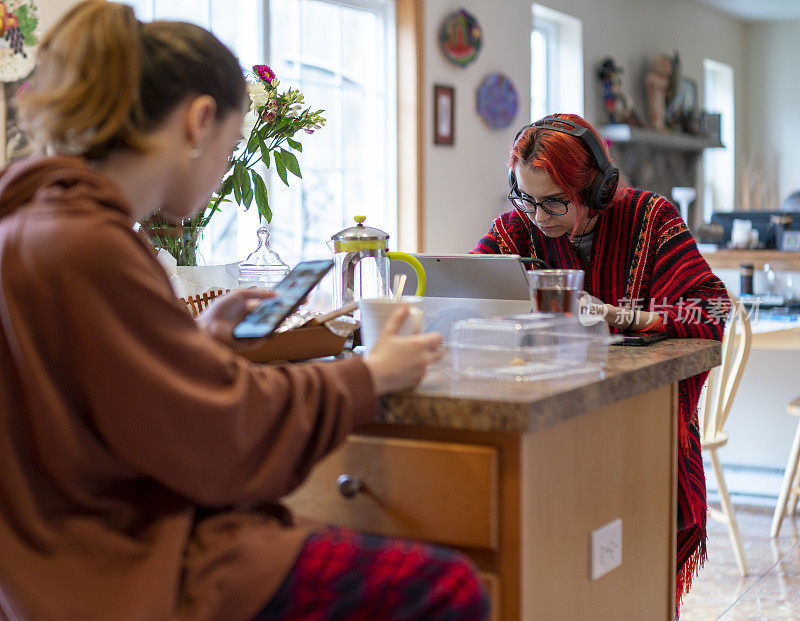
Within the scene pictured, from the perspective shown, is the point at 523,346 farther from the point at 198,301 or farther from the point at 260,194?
the point at 260,194

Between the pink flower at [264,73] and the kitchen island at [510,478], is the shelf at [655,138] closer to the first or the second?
the pink flower at [264,73]

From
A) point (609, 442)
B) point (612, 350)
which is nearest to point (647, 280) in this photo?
point (612, 350)

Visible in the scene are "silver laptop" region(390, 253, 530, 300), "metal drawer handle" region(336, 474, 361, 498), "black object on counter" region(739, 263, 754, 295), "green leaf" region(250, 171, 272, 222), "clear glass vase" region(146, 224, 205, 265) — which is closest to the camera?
"metal drawer handle" region(336, 474, 361, 498)

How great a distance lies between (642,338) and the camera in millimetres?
1751

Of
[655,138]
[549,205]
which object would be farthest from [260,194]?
[655,138]

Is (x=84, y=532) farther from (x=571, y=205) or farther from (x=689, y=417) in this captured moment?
(x=571, y=205)

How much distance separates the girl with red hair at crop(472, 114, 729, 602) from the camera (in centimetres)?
188

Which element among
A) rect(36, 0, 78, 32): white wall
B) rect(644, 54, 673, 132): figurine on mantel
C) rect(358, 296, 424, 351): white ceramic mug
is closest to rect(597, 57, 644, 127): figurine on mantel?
rect(644, 54, 673, 132): figurine on mantel

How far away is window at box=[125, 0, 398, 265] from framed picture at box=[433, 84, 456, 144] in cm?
22

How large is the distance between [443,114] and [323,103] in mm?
774

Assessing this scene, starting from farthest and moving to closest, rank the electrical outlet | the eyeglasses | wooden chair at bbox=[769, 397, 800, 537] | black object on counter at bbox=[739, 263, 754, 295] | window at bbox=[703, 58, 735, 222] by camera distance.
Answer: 1. window at bbox=[703, 58, 735, 222]
2. black object on counter at bbox=[739, 263, 754, 295]
3. wooden chair at bbox=[769, 397, 800, 537]
4. the eyeglasses
5. the electrical outlet

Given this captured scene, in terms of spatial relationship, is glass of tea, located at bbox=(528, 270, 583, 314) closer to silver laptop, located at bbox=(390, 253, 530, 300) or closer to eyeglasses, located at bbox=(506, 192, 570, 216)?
silver laptop, located at bbox=(390, 253, 530, 300)

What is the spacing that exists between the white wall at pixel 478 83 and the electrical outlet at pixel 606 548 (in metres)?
3.41

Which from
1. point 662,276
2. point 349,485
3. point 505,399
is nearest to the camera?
point 505,399
